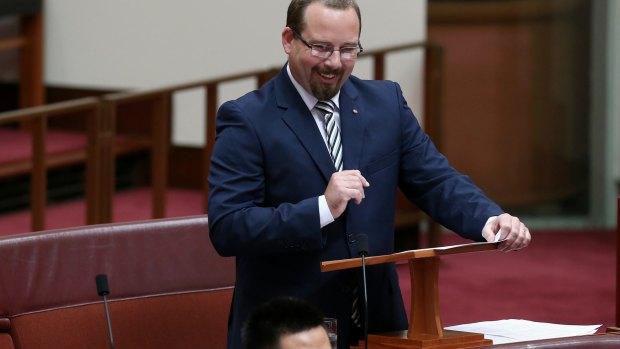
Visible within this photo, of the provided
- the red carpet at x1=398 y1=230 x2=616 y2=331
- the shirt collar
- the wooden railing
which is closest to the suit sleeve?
the shirt collar

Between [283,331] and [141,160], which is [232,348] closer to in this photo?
[283,331]

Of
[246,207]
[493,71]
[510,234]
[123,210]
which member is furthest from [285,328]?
[493,71]

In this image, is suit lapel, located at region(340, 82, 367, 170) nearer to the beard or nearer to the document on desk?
the beard

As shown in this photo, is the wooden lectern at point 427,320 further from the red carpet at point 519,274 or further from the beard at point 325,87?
the red carpet at point 519,274

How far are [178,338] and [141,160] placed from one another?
3283 millimetres

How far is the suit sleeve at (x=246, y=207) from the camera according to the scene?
2.43m

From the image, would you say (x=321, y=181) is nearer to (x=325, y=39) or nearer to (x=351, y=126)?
(x=351, y=126)

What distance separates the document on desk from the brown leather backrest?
35.6 inches

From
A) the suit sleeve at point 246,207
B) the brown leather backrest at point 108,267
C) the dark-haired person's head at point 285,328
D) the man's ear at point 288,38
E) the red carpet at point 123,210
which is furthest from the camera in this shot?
the red carpet at point 123,210

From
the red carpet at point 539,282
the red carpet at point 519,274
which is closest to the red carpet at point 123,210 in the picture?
the red carpet at point 519,274

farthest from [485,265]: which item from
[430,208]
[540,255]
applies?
[430,208]

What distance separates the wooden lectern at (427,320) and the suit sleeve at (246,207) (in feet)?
0.66

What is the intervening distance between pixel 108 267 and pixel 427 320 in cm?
97

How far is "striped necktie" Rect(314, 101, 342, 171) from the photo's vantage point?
2.62m
